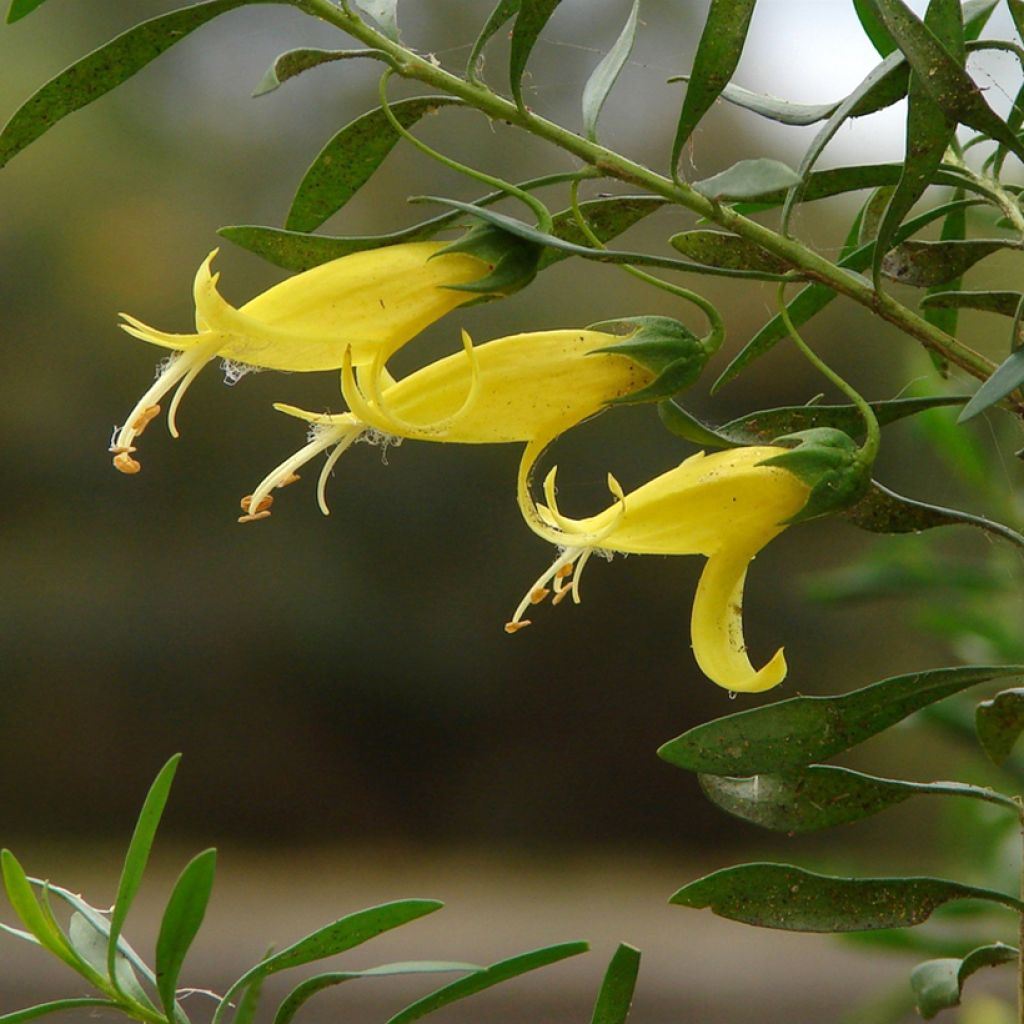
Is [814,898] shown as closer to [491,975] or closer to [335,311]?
[491,975]

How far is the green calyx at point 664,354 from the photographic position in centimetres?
36

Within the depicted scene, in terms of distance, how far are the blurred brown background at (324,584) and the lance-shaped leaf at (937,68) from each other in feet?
6.09

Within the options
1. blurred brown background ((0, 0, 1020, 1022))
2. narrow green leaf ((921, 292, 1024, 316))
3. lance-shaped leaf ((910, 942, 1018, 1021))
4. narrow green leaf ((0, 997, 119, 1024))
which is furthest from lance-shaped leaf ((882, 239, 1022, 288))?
blurred brown background ((0, 0, 1020, 1022))

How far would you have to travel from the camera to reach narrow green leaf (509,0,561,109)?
1.10 ft

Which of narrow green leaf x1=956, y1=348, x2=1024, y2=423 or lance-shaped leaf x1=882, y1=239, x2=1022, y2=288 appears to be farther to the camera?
lance-shaped leaf x1=882, y1=239, x2=1022, y2=288

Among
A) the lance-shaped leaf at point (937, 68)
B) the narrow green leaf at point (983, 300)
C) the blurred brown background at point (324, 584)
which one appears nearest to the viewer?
the lance-shaped leaf at point (937, 68)

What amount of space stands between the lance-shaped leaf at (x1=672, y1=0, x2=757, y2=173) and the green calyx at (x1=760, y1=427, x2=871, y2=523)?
89 millimetres

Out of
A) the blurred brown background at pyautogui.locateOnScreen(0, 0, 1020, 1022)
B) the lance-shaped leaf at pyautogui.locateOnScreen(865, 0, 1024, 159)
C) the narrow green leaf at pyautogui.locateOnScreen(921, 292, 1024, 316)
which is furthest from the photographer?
the blurred brown background at pyautogui.locateOnScreen(0, 0, 1020, 1022)

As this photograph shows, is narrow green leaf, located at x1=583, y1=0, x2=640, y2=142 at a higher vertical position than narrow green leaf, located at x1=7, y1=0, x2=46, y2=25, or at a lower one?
lower

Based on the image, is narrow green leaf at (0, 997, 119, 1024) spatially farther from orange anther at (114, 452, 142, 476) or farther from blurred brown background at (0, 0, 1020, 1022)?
blurred brown background at (0, 0, 1020, 1022)

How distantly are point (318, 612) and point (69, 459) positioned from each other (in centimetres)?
61

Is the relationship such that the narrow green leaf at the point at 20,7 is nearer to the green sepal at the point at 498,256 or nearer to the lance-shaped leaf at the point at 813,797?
the green sepal at the point at 498,256

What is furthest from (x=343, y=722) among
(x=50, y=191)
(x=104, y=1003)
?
(x=104, y=1003)

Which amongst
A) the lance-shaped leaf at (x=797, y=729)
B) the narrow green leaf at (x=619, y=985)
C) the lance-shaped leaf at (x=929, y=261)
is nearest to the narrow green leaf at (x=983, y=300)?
the lance-shaped leaf at (x=929, y=261)
